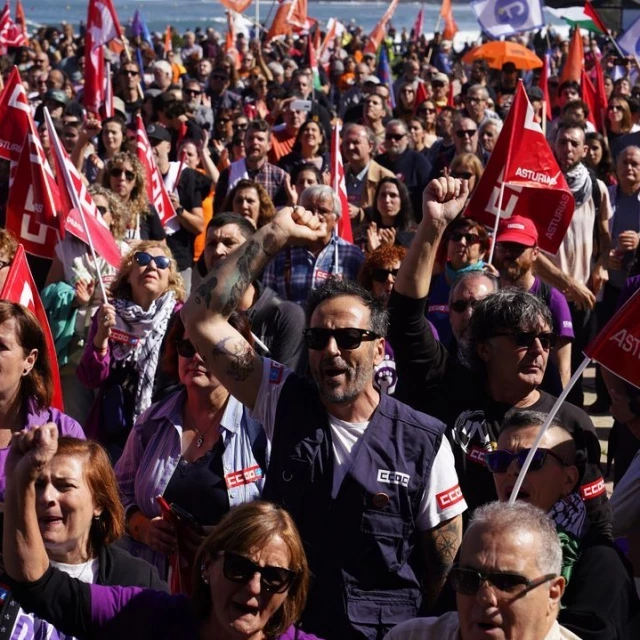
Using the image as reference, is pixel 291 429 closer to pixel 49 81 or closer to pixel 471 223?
pixel 471 223

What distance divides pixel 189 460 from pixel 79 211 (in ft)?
8.08

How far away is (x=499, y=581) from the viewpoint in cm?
298

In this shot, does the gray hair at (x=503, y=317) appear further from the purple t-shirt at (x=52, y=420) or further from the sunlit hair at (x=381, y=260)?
the sunlit hair at (x=381, y=260)

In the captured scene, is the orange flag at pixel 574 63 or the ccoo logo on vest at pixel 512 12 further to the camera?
the ccoo logo on vest at pixel 512 12

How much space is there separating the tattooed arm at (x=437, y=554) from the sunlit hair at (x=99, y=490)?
897mm

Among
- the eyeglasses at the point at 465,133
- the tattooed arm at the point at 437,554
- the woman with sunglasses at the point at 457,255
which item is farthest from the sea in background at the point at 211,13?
the tattooed arm at the point at 437,554

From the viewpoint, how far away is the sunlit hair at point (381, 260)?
6262mm

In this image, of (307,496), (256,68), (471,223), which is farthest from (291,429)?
(256,68)

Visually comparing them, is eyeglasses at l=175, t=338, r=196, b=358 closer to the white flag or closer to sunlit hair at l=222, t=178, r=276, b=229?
sunlit hair at l=222, t=178, r=276, b=229

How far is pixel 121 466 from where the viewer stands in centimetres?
451

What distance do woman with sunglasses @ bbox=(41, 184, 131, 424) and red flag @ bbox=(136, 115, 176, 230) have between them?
2.21 metres

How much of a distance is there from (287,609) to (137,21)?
27.3 m

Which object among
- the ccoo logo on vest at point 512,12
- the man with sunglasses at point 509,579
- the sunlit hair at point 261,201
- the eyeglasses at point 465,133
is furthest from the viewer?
the ccoo logo on vest at point 512,12

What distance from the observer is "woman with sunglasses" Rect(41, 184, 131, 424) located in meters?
6.29
